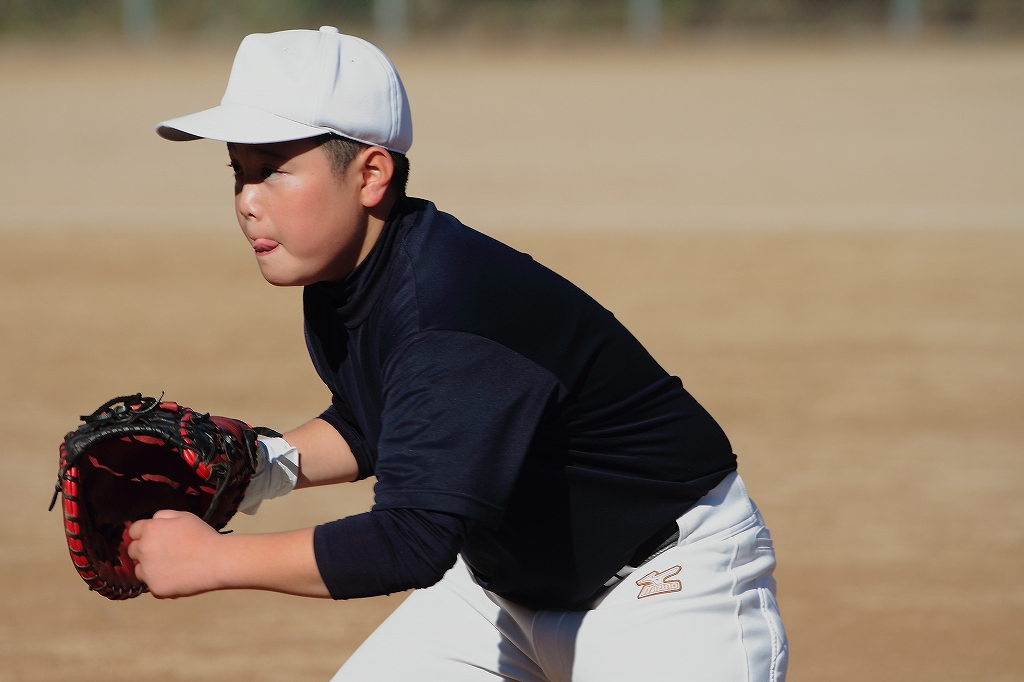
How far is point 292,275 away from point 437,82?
63.9 ft

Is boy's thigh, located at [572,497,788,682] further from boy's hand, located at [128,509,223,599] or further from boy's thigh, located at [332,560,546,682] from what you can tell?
boy's hand, located at [128,509,223,599]

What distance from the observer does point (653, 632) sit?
2.31 m

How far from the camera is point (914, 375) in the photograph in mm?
7418

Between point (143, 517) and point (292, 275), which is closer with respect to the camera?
point (292, 275)

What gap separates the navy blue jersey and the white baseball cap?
0.18 m

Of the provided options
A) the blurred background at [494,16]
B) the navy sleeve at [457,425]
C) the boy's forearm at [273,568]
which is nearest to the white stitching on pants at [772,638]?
the navy sleeve at [457,425]

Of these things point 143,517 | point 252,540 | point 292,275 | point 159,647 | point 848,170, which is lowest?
point 848,170

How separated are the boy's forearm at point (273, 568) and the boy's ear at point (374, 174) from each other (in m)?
0.64

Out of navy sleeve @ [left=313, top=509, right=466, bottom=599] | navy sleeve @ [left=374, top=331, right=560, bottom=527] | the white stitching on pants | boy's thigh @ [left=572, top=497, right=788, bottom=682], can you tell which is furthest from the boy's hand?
the white stitching on pants

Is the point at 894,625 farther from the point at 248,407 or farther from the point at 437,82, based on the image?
the point at 437,82

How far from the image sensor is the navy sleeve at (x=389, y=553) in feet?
6.42

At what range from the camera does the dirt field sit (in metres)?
4.37

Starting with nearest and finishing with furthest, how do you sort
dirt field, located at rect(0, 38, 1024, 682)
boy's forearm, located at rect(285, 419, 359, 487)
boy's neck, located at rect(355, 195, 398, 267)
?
boy's neck, located at rect(355, 195, 398, 267), boy's forearm, located at rect(285, 419, 359, 487), dirt field, located at rect(0, 38, 1024, 682)

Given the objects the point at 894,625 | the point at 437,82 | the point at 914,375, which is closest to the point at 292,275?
the point at 894,625
